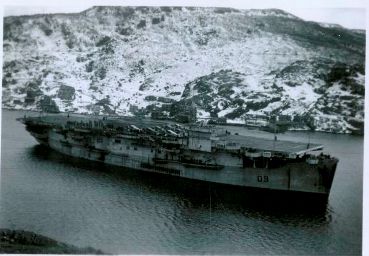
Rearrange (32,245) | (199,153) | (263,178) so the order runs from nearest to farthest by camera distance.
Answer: (32,245), (263,178), (199,153)

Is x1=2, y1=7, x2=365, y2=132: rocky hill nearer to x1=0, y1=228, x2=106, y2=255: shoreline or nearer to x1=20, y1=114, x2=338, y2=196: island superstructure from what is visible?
x1=20, y1=114, x2=338, y2=196: island superstructure

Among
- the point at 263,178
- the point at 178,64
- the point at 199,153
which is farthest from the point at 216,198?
the point at 178,64

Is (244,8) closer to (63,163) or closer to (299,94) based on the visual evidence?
(299,94)

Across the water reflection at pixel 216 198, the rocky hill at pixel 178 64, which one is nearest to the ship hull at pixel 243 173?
the water reflection at pixel 216 198

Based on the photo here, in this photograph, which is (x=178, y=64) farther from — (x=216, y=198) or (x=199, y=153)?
(x=216, y=198)

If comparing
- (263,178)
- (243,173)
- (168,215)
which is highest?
(243,173)

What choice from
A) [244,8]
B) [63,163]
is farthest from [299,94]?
[63,163]

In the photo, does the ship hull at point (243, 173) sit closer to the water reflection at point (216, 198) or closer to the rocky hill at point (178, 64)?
the water reflection at point (216, 198)
